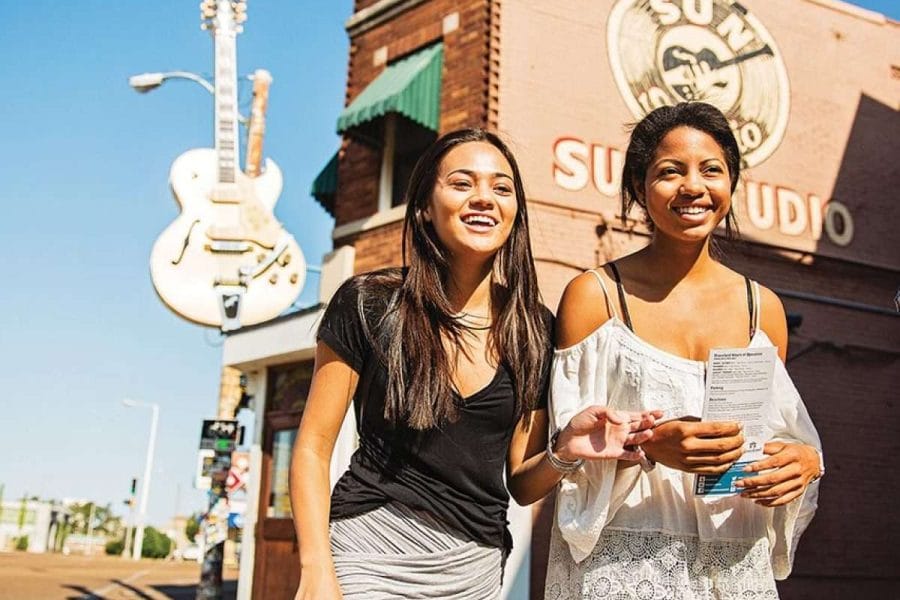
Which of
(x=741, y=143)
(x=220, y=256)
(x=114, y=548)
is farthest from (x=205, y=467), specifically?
(x=114, y=548)

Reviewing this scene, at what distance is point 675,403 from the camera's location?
2.25 meters

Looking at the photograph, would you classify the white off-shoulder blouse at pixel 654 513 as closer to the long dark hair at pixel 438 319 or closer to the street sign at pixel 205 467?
the long dark hair at pixel 438 319

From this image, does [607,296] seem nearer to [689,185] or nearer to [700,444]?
[689,185]

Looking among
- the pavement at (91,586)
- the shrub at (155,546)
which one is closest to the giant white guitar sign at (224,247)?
the pavement at (91,586)

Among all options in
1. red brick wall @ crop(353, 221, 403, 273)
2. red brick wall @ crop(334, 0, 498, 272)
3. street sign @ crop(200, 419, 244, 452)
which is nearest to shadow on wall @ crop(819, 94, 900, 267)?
red brick wall @ crop(334, 0, 498, 272)

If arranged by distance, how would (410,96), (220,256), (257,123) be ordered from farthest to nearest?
1. (257,123)
2. (220,256)
3. (410,96)

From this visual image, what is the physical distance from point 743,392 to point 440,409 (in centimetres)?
69

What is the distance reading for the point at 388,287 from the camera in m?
2.39

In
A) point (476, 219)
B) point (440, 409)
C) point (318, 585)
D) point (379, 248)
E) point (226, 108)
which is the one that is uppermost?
point (226, 108)

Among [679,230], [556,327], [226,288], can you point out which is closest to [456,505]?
[556,327]

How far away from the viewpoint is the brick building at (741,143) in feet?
32.9

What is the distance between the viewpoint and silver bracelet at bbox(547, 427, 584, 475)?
2.21m

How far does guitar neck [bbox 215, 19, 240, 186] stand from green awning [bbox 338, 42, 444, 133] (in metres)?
3.03

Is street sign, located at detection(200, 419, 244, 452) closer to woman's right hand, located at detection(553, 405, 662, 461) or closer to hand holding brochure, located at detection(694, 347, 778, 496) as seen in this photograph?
woman's right hand, located at detection(553, 405, 662, 461)
